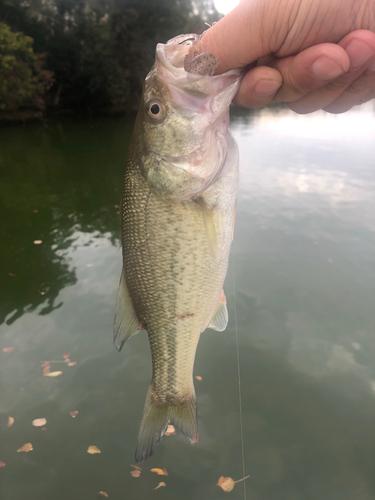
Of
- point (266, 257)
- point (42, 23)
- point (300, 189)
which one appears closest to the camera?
point (266, 257)

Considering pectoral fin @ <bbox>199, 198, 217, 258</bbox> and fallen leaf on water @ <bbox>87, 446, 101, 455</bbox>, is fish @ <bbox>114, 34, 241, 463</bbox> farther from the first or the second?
fallen leaf on water @ <bbox>87, 446, 101, 455</bbox>

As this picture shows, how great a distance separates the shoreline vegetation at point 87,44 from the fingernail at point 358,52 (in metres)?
24.3

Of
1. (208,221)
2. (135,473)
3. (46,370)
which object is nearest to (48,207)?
(46,370)

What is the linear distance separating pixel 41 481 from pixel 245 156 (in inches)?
446

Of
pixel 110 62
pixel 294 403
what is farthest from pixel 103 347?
pixel 110 62

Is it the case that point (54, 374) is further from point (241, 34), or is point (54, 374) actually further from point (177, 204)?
point (241, 34)

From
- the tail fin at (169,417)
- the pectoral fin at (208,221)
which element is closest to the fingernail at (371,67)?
the pectoral fin at (208,221)

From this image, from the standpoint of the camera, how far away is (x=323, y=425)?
10.8 feet

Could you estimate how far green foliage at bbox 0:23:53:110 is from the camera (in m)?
19.0

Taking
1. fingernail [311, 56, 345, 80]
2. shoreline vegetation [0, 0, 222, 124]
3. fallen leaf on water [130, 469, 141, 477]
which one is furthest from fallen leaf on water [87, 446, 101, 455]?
shoreline vegetation [0, 0, 222, 124]

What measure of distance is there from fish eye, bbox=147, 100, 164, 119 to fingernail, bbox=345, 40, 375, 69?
2.64 feet

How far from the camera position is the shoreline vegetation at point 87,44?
2369cm

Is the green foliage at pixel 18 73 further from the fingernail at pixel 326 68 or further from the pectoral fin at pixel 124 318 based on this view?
the fingernail at pixel 326 68

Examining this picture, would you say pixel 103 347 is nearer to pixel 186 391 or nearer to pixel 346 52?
pixel 186 391
